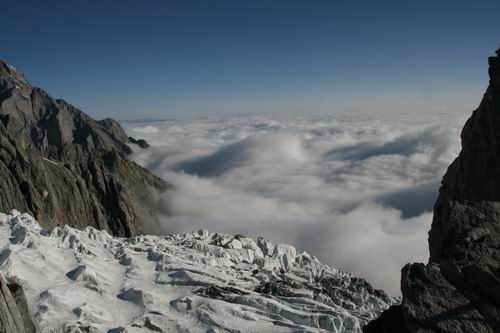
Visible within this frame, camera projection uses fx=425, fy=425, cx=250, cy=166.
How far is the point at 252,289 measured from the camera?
14638cm

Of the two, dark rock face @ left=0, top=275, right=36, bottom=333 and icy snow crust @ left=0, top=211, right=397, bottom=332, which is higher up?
dark rock face @ left=0, top=275, right=36, bottom=333

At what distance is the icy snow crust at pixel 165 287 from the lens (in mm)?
110500

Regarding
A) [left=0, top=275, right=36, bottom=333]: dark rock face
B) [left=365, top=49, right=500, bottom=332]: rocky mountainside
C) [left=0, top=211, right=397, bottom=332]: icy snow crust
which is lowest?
[left=0, top=211, right=397, bottom=332]: icy snow crust

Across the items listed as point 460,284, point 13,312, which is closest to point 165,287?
point 13,312

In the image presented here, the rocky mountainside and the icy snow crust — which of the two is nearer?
the rocky mountainside

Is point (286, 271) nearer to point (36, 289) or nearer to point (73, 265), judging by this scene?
point (73, 265)

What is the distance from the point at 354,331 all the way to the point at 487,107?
71221 millimetres

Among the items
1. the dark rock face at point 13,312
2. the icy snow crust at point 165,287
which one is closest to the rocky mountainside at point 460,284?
the dark rock face at point 13,312

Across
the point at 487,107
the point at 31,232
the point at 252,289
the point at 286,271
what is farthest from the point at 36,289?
the point at 487,107

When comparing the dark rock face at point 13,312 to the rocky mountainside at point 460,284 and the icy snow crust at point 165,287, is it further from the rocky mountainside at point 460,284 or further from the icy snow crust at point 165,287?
the icy snow crust at point 165,287

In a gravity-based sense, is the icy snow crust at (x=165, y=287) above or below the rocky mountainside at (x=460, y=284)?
below

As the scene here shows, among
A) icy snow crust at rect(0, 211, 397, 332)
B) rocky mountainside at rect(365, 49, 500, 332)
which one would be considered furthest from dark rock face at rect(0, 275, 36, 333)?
icy snow crust at rect(0, 211, 397, 332)

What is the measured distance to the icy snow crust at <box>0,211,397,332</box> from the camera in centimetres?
11050

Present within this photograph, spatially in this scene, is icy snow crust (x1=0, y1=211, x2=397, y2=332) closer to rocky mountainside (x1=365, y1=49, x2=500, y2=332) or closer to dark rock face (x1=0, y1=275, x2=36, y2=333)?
dark rock face (x1=0, y1=275, x2=36, y2=333)
